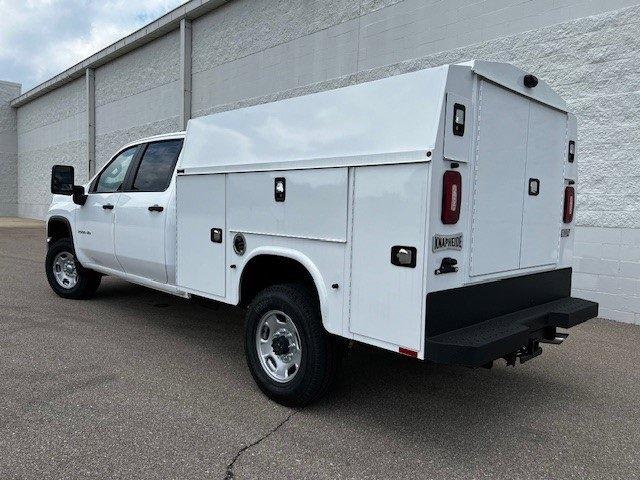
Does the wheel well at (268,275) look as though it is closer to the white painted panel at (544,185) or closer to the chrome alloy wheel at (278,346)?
the chrome alloy wheel at (278,346)

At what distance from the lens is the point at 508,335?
3055mm

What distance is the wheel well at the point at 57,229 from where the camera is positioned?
680 centimetres

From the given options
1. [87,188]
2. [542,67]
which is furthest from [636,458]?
[87,188]

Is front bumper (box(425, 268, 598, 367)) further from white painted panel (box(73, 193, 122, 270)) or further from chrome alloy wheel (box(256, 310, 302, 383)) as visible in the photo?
white painted panel (box(73, 193, 122, 270))

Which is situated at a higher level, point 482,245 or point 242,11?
point 242,11

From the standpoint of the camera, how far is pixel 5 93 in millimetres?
28656

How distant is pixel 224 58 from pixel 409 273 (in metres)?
11.5

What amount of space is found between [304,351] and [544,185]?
2.18m

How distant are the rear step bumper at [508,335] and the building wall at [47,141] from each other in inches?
813

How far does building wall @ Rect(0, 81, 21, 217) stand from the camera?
28094 mm

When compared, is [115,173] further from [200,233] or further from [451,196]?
[451,196]

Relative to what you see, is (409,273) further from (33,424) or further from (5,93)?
(5,93)

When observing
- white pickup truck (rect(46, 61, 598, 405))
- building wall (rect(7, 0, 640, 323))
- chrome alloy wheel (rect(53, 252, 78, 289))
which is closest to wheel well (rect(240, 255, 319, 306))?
white pickup truck (rect(46, 61, 598, 405))

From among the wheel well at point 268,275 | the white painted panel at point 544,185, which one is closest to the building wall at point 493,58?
the white painted panel at point 544,185
